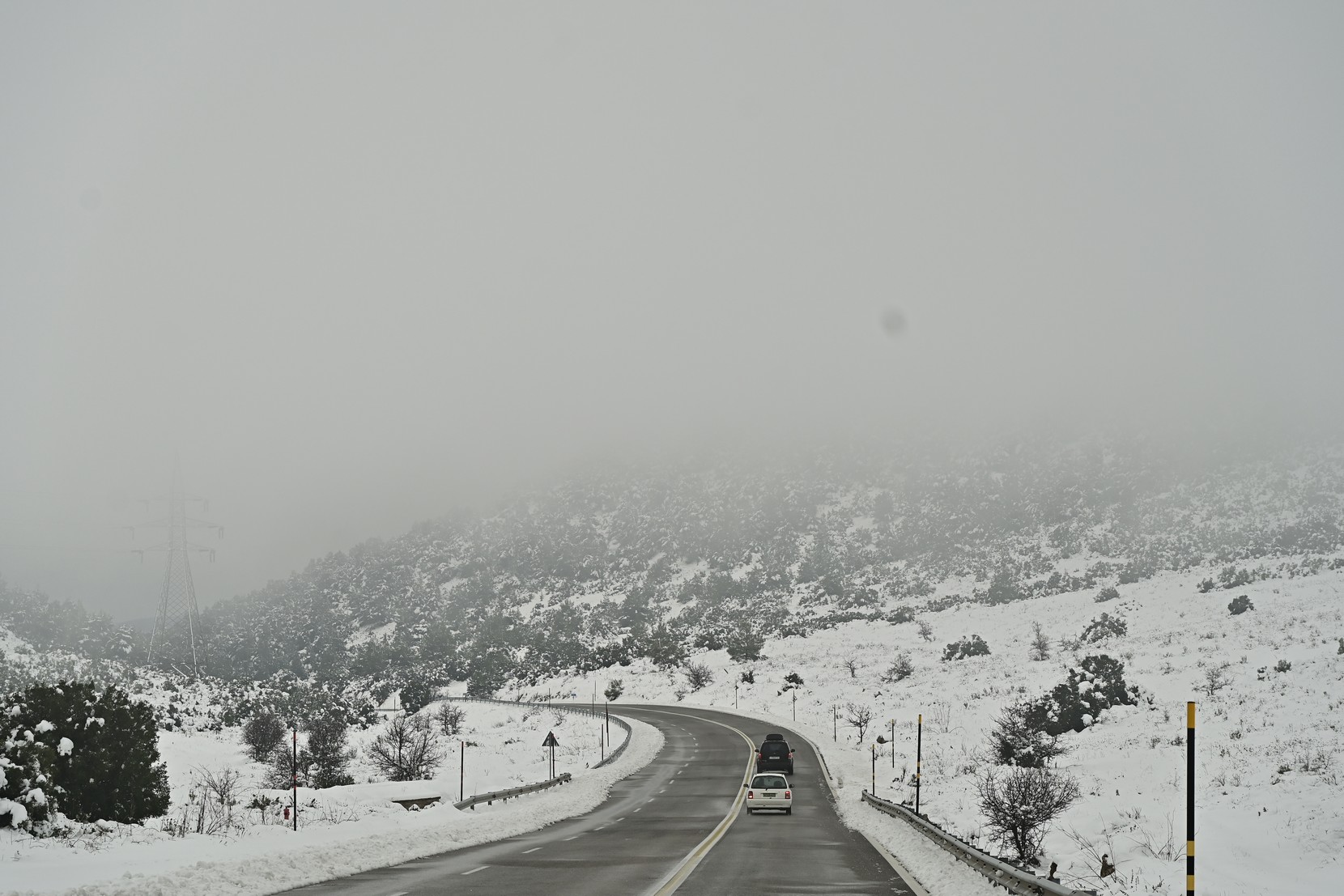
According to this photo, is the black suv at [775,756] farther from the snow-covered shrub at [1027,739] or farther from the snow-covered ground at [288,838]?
the snow-covered shrub at [1027,739]

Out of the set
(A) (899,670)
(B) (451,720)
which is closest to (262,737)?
(B) (451,720)

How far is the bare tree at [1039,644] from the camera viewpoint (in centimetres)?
6625

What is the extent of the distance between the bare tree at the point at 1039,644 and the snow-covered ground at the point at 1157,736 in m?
0.63

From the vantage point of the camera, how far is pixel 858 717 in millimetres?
61188

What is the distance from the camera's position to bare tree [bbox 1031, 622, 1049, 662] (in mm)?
66250

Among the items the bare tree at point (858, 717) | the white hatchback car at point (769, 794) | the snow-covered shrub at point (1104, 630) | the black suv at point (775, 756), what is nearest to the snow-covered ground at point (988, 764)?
the bare tree at point (858, 717)

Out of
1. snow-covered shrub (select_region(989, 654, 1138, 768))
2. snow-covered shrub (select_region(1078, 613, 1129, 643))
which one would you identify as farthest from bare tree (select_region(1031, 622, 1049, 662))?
snow-covered shrub (select_region(989, 654, 1138, 768))

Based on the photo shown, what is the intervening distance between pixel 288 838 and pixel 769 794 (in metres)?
15.9

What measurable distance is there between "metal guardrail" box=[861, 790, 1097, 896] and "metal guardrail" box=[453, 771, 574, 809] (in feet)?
40.9

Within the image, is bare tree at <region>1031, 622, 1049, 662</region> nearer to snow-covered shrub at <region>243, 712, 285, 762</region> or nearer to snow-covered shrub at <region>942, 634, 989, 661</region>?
snow-covered shrub at <region>942, 634, 989, 661</region>

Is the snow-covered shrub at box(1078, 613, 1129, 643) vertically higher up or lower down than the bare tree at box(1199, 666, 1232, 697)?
lower down

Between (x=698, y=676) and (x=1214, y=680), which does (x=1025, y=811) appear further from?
(x=698, y=676)

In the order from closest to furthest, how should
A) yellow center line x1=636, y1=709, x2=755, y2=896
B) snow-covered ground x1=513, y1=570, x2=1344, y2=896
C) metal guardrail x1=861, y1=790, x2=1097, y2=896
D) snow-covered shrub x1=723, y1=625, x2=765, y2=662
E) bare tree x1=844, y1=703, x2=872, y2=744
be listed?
metal guardrail x1=861, y1=790, x2=1097, y2=896, yellow center line x1=636, y1=709, x2=755, y2=896, snow-covered ground x1=513, y1=570, x2=1344, y2=896, bare tree x1=844, y1=703, x2=872, y2=744, snow-covered shrub x1=723, y1=625, x2=765, y2=662

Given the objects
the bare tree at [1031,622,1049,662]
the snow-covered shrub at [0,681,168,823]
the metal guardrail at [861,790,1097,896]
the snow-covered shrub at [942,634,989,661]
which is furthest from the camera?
Result: the snow-covered shrub at [942,634,989,661]
